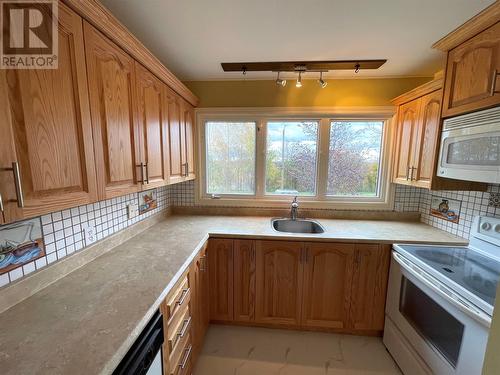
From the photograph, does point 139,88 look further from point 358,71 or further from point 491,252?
point 491,252

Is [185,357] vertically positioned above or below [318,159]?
below

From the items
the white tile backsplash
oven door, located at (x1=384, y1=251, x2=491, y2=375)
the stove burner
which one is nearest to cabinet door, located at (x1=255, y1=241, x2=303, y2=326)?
oven door, located at (x1=384, y1=251, x2=491, y2=375)

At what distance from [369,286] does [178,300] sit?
1.53m

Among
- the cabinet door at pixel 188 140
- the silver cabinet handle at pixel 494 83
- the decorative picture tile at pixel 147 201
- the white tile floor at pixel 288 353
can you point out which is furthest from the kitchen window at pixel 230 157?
the silver cabinet handle at pixel 494 83

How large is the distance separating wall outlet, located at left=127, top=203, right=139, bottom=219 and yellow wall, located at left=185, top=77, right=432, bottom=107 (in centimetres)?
123

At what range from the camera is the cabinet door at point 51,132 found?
64 cm

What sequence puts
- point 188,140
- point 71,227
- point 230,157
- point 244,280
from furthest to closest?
point 230,157, point 188,140, point 244,280, point 71,227

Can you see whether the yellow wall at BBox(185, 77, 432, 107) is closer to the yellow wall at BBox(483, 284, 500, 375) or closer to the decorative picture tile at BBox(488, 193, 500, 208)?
the decorative picture tile at BBox(488, 193, 500, 208)

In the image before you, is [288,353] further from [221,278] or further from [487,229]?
[487,229]

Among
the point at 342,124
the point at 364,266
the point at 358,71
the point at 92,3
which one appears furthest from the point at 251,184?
the point at 92,3

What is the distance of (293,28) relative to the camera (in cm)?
133

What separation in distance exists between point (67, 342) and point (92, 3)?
1.28 meters

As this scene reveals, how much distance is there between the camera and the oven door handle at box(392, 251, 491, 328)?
38.6 inches

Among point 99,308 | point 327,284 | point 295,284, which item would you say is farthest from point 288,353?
point 99,308
